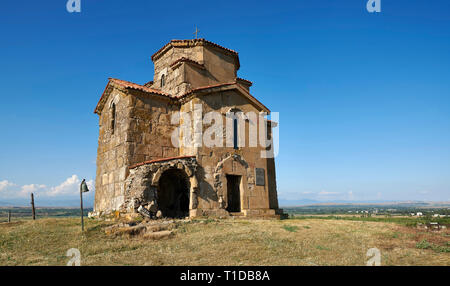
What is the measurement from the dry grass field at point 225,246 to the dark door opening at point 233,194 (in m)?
4.42

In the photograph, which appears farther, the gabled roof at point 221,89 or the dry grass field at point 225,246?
the gabled roof at point 221,89

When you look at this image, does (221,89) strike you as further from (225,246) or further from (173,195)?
(225,246)

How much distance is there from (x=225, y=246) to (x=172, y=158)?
633 cm

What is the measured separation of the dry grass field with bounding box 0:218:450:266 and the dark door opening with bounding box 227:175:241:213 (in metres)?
4.42

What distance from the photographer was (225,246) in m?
8.84

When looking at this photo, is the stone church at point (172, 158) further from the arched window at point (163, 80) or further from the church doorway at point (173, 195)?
the arched window at point (163, 80)

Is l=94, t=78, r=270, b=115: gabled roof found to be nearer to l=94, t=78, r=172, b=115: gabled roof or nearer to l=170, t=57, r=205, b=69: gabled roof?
l=94, t=78, r=172, b=115: gabled roof

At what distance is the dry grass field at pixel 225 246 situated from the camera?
7.64 m

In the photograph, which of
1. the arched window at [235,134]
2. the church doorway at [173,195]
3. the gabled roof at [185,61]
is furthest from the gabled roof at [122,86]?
the church doorway at [173,195]

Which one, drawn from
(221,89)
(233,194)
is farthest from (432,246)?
(221,89)

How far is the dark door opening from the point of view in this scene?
54.8 feet

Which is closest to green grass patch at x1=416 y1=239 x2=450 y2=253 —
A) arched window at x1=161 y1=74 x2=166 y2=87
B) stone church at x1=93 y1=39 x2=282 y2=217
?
stone church at x1=93 y1=39 x2=282 y2=217
